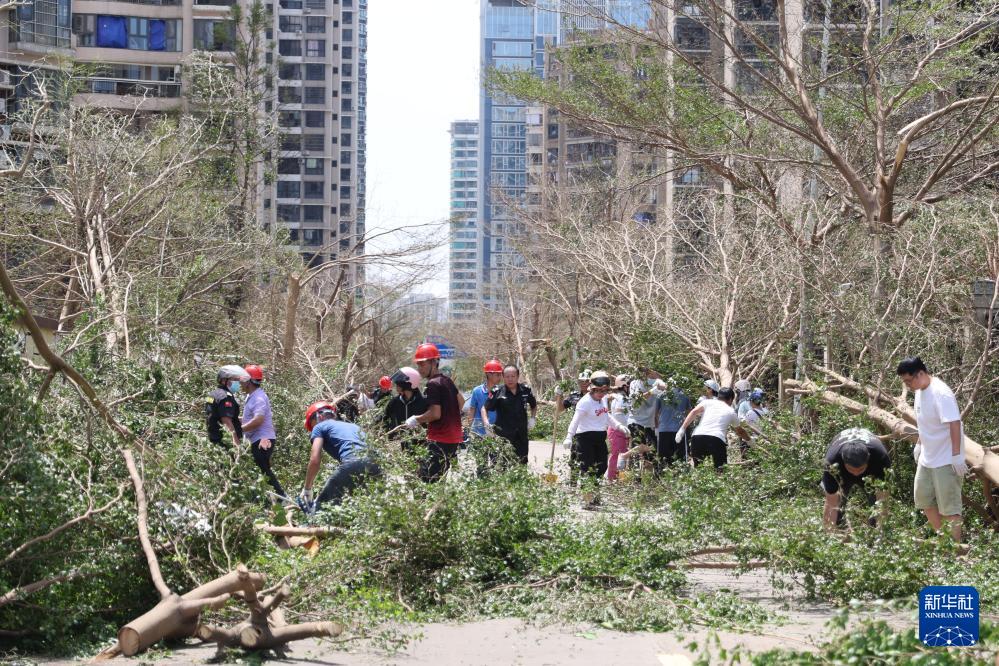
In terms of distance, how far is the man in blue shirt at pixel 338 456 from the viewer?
31.7ft

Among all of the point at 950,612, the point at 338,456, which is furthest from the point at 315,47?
the point at 950,612

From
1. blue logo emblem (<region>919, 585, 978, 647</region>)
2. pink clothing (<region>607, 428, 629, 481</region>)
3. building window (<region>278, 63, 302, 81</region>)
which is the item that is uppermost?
building window (<region>278, 63, 302, 81</region>)

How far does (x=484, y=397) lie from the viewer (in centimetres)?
1512

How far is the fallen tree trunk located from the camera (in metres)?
10.4

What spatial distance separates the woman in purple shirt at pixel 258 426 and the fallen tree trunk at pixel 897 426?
562cm

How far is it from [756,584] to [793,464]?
3.35m

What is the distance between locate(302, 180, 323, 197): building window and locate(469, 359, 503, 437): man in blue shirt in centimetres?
10268

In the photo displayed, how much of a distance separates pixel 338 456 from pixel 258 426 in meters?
3.13

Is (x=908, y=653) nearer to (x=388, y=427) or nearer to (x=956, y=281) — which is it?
(x=388, y=427)

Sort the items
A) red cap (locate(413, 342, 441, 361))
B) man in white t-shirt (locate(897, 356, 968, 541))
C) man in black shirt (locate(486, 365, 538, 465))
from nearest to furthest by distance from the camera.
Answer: man in white t-shirt (locate(897, 356, 968, 541)) < red cap (locate(413, 342, 441, 361)) < man in black shirt (locate(486, 365, 538, 465))

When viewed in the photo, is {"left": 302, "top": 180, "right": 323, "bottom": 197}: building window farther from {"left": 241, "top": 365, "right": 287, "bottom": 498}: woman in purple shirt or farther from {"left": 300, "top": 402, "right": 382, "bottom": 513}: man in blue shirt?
{"left": 300, "top": 402, "right": 382, "bottom": 513}: man in blue shirt

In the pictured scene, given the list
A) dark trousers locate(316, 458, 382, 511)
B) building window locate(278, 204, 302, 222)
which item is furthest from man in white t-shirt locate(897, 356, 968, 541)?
building window locate(278, 204, 302, 222)

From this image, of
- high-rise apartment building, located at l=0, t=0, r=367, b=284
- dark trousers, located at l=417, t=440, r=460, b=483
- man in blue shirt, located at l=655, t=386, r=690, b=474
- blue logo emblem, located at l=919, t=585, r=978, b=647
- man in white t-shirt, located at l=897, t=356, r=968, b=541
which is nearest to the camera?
blue logo emblem, located at l=919, t=585, r=978, b=647

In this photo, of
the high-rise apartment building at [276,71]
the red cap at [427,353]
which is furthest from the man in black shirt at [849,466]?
the high-rise apartment building at [276,71]
